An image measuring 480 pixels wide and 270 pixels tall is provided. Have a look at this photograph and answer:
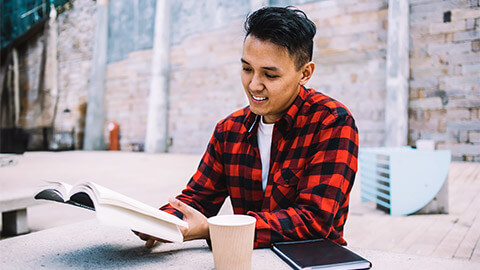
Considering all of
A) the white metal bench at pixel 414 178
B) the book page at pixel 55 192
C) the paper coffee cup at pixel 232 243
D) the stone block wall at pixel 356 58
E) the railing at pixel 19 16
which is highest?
the railing at pixel 19 16

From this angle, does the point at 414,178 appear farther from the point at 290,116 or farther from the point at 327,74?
the point at 327,74

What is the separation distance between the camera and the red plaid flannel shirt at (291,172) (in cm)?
79

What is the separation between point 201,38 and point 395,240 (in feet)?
18.8

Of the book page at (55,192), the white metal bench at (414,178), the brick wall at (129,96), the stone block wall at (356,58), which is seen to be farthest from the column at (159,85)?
the book page at (55,192)

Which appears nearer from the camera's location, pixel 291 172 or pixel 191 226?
pixel 191 226

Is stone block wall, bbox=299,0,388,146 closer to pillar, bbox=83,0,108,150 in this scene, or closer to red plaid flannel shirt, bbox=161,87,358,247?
red plaid flannel shirt, bbox=161,87,358,247

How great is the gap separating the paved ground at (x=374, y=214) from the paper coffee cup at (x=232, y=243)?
1.54 ft

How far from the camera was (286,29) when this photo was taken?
91 centimetres

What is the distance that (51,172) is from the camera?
14.7ft

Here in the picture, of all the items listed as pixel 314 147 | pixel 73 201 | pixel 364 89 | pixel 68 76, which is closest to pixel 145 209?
pixel 73 201

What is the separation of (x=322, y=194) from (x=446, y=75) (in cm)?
448

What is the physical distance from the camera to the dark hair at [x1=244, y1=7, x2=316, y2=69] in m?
0.91

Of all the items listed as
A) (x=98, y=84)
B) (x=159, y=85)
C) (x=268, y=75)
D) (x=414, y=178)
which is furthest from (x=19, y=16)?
(x=268, y=75)

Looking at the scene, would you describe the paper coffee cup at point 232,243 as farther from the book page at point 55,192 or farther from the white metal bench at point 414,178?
the white metal bench at point 414,178
